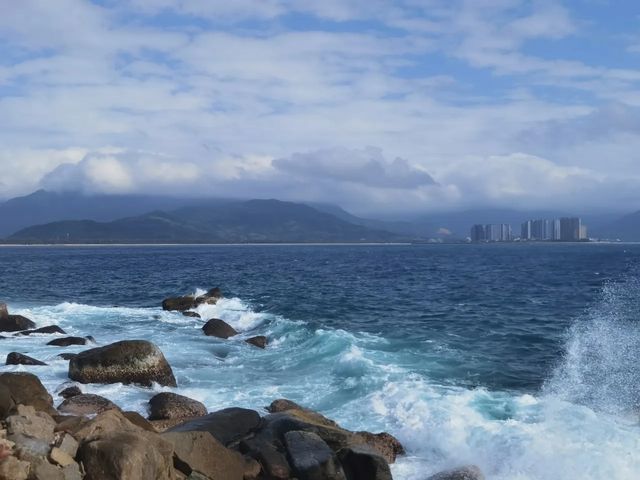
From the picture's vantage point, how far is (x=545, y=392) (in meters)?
19.9

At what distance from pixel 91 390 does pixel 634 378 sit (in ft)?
54.2

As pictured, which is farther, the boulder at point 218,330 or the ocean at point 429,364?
the boulder at point 218,330

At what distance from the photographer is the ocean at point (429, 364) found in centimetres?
1503

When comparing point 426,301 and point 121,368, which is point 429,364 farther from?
point 426,301

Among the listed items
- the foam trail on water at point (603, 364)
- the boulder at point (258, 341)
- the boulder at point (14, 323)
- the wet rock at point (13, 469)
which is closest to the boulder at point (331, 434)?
the wet rock at point (13, 469)

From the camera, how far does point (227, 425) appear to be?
44.5 ft

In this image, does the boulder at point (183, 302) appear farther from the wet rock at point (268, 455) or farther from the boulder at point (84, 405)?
the wet rock at point (268, 455)

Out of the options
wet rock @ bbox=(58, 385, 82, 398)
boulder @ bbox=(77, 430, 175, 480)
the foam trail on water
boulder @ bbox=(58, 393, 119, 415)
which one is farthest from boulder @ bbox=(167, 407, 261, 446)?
the foam trail on water

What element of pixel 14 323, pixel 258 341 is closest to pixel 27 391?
pixel 258 341

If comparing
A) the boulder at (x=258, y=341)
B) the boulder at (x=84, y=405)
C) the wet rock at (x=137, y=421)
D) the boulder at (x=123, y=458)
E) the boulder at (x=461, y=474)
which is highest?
the boulder at (x=123, y=458)

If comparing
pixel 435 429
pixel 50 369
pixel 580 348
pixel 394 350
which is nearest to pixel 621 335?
pixel 580 348

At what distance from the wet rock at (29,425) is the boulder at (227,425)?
2.74 meters

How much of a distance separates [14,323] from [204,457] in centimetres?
2276

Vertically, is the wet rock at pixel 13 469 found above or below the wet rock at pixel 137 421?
above
